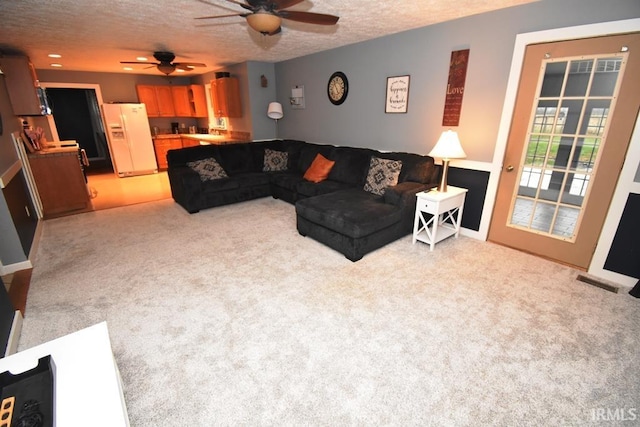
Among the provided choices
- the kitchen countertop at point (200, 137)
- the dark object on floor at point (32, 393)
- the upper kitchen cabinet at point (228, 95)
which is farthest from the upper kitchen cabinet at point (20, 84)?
the dark object on floor at point (32, 393)

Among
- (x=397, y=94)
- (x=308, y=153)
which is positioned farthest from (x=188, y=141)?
(x=397, y=94)

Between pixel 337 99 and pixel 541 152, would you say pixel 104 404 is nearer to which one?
pixel 541 152

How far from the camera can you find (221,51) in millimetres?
4664

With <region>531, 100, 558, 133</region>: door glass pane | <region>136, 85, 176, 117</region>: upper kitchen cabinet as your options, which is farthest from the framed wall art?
<region>136, 85, 176, 117</region>: upper kitchen cabinet

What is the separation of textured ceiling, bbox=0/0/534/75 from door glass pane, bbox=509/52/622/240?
82cm

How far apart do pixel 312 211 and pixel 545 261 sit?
2471 mm

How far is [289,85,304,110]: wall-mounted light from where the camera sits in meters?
5.43

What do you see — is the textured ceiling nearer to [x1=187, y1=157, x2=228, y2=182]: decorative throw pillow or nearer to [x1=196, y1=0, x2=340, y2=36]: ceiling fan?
[x1=196, y1=0, x2=340, y2=36]: ceiling fan

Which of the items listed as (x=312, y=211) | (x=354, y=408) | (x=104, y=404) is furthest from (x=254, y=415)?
(x=312, y=211)

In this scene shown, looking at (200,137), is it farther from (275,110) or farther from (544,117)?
(544,117)

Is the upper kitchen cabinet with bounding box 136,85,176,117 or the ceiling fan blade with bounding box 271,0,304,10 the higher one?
the ceiling fan blade with bounding box 271,0,304,10

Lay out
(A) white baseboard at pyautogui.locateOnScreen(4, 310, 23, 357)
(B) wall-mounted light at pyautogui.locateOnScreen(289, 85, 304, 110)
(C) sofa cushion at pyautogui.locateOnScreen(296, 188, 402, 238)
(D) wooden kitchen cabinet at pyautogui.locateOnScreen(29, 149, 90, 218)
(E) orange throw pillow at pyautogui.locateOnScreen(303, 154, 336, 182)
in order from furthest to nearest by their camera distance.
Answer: (B) wall-mounted light at pyautogui.locateOnScreen(289, 85, 304, 110) → (E) orange throw pillow at pyautogui.locateOnScreen(303, 154, 336, 182) → (D) wooden kitchen cabinet at pyautogui.locateOnScreen(29, 149, 90, 218) → (C) sofa cushion at pyautogui.locateOnScreen(296, 188, 402, 238) → (A) white baseboard at pyautogui.locateOnScreen(4, 310, 23, 357)

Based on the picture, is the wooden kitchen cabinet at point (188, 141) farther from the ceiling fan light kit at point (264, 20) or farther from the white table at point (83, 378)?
the white table at point (83, 378)

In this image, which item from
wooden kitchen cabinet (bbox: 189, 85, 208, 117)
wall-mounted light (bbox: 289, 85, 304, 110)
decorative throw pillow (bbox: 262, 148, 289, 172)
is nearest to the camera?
decorative throw pillow (bbox: 262, 148, 289, 172)
